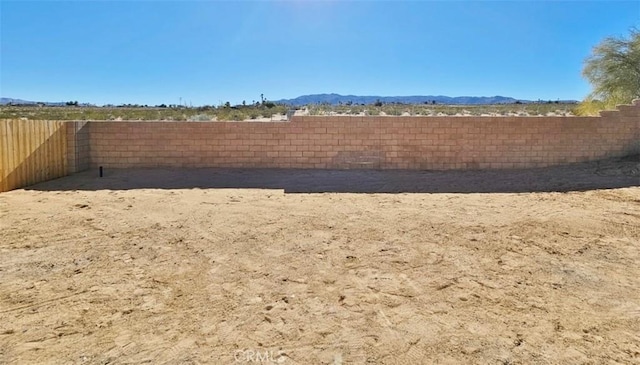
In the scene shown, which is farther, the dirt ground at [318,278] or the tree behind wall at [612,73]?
the tree behind wall at [612,73]

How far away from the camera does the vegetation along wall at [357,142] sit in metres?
12.0

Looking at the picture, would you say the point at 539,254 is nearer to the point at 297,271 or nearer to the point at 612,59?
the point at 297,271

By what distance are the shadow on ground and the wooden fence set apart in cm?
36

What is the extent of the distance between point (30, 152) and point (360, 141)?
8328 millimetres

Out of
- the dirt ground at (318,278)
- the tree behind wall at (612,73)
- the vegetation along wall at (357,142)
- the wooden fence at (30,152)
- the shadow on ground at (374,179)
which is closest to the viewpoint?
the dirt ground at (318,278)

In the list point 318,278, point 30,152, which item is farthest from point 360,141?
point 30,152

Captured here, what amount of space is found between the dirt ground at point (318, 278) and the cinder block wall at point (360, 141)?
2748mm

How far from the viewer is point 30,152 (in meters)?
10.3

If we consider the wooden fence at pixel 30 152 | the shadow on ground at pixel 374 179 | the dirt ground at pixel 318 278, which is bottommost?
the dirt ground at pixel 318 278

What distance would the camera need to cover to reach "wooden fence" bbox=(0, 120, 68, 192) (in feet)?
30.9

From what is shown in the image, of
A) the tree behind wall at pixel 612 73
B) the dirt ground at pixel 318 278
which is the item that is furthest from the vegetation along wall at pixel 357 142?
the tree behind wall at pixel 612 73

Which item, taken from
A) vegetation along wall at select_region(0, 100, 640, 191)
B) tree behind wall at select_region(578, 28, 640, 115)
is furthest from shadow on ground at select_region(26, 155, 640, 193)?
tree behind wall at select_region(578, 28, 640, 115)

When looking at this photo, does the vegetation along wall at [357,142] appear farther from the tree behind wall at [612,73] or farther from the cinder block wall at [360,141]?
the tree behind wall at [612,73]

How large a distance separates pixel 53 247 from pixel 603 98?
19.6m
